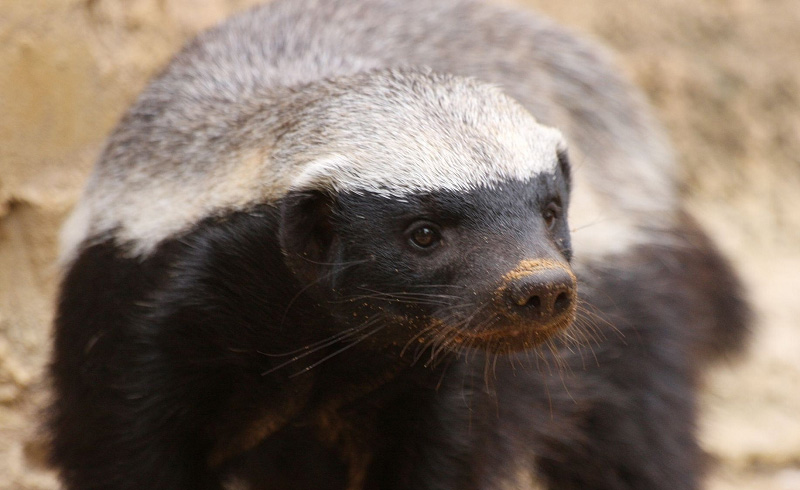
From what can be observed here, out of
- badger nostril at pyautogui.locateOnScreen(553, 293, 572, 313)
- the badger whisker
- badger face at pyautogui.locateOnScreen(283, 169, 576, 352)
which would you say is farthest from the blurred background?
badger nostril at pyautogui.locateOnScreen(553, 293, 572, 313)

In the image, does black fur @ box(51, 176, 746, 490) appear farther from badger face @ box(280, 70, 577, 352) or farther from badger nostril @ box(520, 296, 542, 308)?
badger nostril @ box(520, 296, 542, 308)

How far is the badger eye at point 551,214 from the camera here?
314 centimetres

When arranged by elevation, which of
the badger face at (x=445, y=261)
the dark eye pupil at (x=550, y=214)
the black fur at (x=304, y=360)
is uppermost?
the dark eye pupil at (x=550, y=214)

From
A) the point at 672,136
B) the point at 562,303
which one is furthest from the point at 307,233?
the point at 672,136

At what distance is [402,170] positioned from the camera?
296 cm

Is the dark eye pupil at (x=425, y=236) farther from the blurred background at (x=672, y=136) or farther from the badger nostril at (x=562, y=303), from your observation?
the blurred background at (x=672, y=136)

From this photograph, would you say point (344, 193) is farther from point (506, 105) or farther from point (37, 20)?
point (37, 20)

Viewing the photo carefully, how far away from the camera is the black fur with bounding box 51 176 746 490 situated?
302cm

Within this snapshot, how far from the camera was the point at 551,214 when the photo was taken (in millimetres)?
3178

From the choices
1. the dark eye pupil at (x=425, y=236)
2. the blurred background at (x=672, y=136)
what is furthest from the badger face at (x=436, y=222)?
the blurred background at (x=672, y=136)

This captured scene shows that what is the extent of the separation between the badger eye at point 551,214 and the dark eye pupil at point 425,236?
14.5 inches

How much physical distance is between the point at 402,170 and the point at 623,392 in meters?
2.05

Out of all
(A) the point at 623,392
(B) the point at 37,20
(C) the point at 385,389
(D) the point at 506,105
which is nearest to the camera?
(D) the point at 506,105

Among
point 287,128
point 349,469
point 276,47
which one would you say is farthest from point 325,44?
point 349,469
